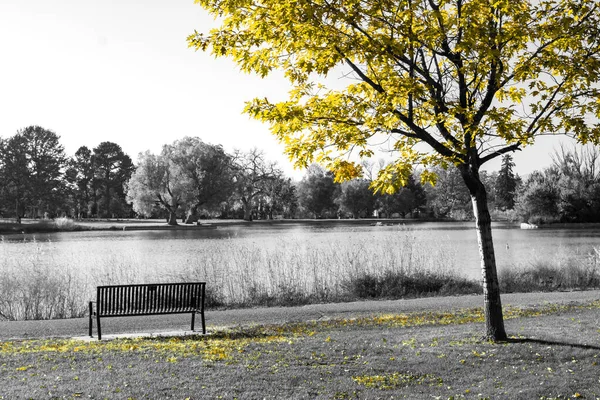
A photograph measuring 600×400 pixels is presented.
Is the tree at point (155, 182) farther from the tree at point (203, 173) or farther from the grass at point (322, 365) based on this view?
the grass at point (322, 365)

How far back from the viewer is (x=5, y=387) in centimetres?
Answer: 678

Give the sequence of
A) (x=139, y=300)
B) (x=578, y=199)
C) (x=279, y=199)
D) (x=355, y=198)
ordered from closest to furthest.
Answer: (x=139, y=300) → (x=578, y=199) → (x=355, y=198) → (x=279, y=199)

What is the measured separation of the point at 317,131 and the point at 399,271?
1080cm

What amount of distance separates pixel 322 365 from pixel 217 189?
70219 mm

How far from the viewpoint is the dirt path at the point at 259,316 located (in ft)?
41.0

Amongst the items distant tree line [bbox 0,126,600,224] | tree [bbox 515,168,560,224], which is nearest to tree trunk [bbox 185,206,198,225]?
distant tree line [bbox 0,126,600,224]

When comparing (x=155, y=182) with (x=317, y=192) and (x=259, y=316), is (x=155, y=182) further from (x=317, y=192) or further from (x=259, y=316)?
(x=259, y=316)

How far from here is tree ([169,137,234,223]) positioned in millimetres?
76688

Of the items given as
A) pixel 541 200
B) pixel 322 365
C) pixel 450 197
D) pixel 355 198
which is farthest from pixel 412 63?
pixel 450 197

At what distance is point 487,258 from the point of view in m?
9.08

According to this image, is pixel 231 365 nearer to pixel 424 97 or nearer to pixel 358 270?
pixel 424 97

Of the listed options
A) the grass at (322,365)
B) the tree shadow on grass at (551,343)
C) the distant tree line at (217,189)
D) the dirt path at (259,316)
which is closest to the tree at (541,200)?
Result: the distant tree line at (217,189)

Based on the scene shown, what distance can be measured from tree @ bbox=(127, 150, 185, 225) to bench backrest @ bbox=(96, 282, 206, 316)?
64.7 meters

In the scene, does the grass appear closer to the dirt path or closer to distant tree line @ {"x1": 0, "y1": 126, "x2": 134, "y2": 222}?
the dirt path
